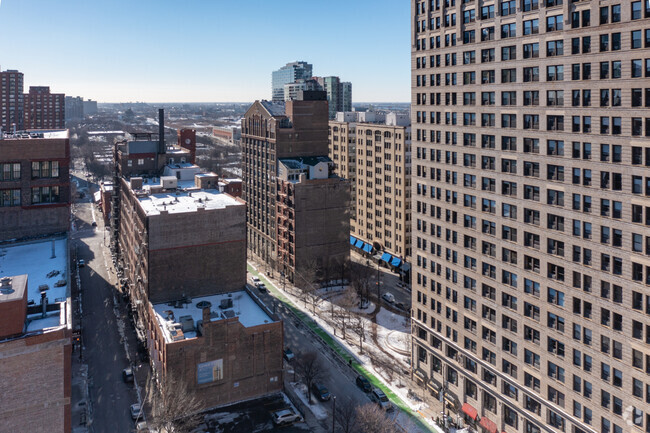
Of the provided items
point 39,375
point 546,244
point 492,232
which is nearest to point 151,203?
point 39,375

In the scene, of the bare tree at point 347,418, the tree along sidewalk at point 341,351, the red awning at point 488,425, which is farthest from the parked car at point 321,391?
the red awning at point 488,425

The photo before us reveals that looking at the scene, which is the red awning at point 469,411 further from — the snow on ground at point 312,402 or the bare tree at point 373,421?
the snow on ground at point 312,402

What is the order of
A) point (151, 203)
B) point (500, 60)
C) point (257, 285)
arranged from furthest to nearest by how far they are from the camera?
point (257, 285)
point (151, 203)
point (500, 60)

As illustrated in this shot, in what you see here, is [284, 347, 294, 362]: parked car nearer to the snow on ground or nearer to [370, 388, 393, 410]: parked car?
the snow on ground

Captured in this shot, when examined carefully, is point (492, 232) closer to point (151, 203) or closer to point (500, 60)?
point (500, 60)

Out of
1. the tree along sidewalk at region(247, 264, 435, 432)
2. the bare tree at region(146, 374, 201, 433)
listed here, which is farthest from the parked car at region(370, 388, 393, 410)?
the bare tree at region(146, 374, 201, 433)

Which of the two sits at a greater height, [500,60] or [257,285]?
[500,60]

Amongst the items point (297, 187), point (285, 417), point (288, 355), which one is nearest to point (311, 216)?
point (297, 187)

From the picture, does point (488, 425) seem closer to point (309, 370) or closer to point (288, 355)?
point (309, 370)
